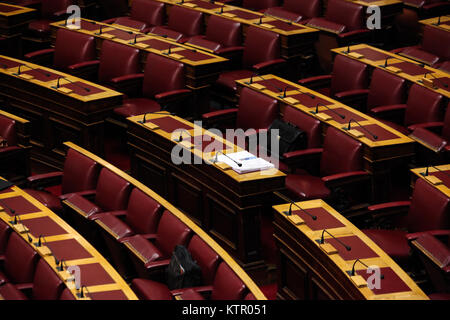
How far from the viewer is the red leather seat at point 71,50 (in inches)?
96.9

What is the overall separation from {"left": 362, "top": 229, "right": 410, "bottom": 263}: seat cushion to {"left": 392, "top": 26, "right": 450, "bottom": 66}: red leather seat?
32.3 inches

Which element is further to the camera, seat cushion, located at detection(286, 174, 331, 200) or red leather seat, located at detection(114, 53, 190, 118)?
red leather seat, located at detection(114, 53, 190, 118)

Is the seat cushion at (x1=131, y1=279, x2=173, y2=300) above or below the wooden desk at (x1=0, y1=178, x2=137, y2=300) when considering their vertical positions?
below

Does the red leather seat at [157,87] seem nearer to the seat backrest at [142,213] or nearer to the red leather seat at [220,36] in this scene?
the red leather seat at [220,36]

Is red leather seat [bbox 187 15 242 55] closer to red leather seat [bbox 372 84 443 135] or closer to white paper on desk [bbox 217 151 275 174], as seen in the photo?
red leather seat [bbox 372 84 443 135]

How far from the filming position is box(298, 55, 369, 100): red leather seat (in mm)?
2156

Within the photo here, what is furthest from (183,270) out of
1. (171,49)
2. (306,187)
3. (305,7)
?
(305,7)

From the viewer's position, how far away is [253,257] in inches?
67.7

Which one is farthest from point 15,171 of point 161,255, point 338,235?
point 338,235

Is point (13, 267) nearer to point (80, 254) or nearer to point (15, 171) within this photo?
point (80, 254)

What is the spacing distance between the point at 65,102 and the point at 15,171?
0.80ft

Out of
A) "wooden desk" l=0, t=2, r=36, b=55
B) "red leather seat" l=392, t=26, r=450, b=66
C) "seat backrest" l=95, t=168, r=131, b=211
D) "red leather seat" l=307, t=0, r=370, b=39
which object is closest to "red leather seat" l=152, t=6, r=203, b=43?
"red leather seat" l=307, t=0, r=370, b=39
